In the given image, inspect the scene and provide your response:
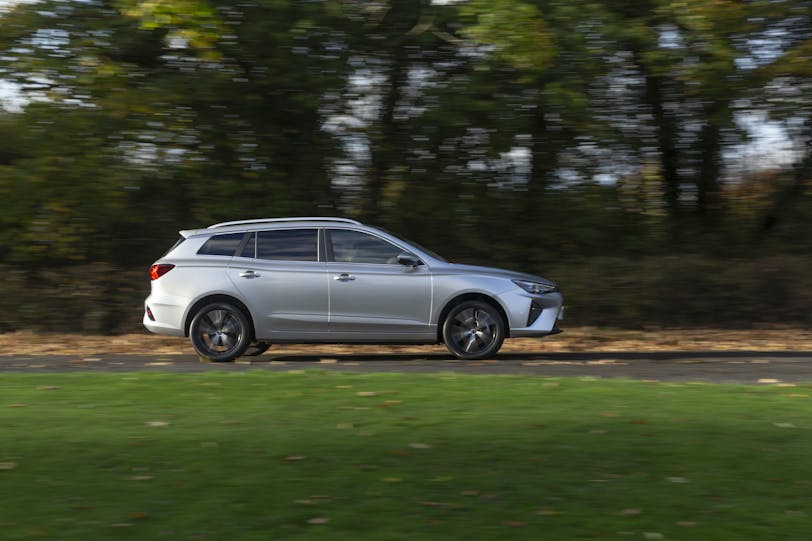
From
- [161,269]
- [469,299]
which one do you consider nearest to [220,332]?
[161,269]

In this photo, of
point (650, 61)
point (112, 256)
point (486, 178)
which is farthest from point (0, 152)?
point (650, 61)

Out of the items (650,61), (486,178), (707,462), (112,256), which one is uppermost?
(650,61)

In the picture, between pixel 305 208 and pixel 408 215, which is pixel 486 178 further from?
pixel 305 208

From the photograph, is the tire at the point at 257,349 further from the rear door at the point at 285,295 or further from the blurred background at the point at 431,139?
the blurred background at the point at 431,139

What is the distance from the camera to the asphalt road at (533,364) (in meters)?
12.3

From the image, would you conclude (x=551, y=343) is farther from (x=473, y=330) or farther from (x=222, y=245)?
(x=222, y=245)

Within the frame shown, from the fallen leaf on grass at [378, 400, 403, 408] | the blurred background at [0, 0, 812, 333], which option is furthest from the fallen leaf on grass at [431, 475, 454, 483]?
the blurred background at [0, 0, 812, 333]

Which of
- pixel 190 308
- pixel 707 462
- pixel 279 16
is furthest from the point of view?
pixel 279 16

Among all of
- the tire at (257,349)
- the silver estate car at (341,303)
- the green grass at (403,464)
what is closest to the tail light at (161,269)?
the silver estate car at (341,303)

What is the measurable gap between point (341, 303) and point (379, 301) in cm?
45

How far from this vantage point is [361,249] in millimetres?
13656

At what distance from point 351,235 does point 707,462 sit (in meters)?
7.68

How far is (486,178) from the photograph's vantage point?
744 inches

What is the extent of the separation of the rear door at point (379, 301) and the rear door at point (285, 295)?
153 millimetres
